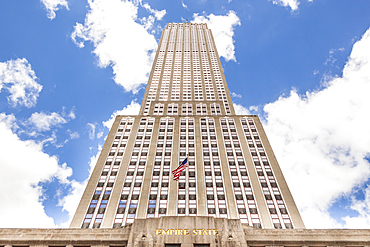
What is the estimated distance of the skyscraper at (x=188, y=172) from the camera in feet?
181

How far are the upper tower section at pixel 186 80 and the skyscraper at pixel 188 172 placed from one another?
0.90 metres

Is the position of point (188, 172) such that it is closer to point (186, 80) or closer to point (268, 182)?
point (268, 182)

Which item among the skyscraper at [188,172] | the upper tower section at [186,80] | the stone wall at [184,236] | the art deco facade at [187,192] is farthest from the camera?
the upper tower section at [186,80]

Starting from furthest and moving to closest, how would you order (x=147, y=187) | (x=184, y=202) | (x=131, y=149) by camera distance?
(x=131, y=149) < (x=147, y=187) < (x=184, y=202)

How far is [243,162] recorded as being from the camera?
6975 centimetres

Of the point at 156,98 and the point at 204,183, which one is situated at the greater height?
the point at 156,98

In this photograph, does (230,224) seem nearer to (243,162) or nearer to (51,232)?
(51,232)

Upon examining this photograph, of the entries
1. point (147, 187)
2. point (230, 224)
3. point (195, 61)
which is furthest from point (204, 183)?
point (195, 61)

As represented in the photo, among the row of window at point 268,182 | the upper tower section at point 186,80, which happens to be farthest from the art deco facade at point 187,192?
the upper tower section at point 186,80

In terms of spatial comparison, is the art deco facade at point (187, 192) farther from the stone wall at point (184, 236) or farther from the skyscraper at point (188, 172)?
the skyscraper at point (188, 172)

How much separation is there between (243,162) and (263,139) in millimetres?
13848

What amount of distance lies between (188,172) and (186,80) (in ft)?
224

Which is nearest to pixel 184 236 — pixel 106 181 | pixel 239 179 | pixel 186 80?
pixel 239 179

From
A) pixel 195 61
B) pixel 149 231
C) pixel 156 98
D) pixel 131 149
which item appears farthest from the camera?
pixel 195 61
